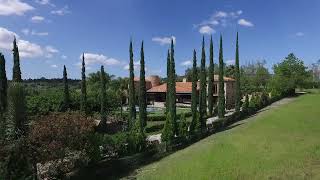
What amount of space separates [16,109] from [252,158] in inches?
570

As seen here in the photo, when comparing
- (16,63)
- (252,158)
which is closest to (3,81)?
(16,63)

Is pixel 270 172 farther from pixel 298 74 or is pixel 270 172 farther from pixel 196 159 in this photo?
pixel 298 74

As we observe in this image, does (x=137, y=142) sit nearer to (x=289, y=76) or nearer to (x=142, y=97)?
(x=142, y=97)

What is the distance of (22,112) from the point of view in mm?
21250

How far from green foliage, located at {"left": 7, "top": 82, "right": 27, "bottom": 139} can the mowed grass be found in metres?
7.51

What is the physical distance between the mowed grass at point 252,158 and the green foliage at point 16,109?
24.6ft

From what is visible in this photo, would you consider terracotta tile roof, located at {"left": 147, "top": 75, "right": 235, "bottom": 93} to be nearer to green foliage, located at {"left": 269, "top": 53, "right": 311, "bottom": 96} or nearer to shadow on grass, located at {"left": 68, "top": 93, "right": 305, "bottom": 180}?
green foliage, located at {"left": 269, "top": 53, "right": 311, "bottom": 96}

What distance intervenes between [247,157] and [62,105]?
31.2 metres

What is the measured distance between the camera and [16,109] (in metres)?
21.0

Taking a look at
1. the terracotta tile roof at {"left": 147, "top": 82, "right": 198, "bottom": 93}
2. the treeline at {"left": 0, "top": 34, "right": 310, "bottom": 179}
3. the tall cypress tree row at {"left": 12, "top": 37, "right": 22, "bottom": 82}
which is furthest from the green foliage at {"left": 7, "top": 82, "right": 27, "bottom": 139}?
the terracotta tile roof at {"left": 147, "top": 82, "right": 198, "bottom": 93}

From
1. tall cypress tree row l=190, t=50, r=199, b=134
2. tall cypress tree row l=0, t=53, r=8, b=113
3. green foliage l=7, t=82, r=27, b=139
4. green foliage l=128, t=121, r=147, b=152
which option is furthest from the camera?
tall cypress tree row l=0, t=53, r=8, b=113

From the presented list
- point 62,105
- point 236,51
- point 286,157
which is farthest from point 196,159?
point 236,51

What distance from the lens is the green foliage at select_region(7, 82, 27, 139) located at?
68.8 ft

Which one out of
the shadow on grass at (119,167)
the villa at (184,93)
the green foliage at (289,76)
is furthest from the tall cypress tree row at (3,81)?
the green foliage at (289,76)
